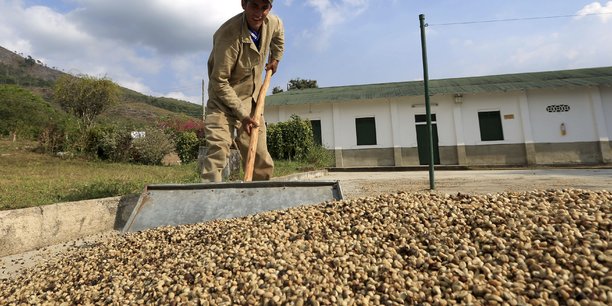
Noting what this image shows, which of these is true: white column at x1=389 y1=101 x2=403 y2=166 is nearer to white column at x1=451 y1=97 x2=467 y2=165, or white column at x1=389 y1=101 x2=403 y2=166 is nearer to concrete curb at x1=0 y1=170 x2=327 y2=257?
white column at x1=451 y1=97 x2=467 y2=165

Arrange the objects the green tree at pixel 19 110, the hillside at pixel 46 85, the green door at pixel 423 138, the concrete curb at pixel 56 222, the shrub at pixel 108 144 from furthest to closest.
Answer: the hillside at pixel 46 85 → the green tree at pixel 19 110 → the green door at pixel 423 138 → the shrub at pixel 108 144 → the concrete curb at pixel 56 222

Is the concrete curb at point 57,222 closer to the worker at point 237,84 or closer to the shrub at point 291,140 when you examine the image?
the worker at point 237,84

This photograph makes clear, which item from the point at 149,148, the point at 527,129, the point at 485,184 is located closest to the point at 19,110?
the point at 149,148

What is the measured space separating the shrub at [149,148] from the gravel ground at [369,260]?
27.7ft

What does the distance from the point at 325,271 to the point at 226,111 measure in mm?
2099

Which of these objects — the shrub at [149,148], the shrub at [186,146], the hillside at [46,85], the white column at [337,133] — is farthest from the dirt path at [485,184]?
the hillside at [46,85]

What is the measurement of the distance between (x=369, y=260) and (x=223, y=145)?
195cm

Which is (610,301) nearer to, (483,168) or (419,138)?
(483,168)

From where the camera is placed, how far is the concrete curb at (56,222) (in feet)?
7.40

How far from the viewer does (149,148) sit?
32.1 ft

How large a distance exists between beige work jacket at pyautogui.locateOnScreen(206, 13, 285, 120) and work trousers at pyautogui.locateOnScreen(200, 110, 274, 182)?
0.11m

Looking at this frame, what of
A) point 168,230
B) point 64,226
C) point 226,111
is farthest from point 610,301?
point 64,226

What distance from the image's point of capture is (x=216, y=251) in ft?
5.16

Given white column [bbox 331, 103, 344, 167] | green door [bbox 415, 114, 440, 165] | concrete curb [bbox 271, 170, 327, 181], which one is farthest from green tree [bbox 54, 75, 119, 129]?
green door [bbox 415, 114, 440, 165]
